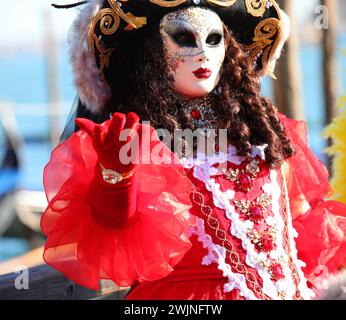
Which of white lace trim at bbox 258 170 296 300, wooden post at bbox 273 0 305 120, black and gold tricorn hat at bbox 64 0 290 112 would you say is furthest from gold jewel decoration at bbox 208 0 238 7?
wooden post at bbox 273 0 305 120

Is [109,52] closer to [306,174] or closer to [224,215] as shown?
[224,215]

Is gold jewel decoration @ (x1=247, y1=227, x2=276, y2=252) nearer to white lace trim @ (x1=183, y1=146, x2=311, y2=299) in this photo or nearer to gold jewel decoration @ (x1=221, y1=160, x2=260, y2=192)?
white lace trim @ (x1=183, y1=146, x2=311, y2=299)

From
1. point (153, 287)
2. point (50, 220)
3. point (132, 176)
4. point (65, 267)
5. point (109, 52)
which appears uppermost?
point (109, 52)

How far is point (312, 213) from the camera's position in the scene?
2627mm

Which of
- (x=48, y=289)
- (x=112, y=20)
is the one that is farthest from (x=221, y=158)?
(x=48, y=289)

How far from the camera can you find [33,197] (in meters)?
9.23

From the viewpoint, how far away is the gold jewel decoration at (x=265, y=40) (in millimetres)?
2512

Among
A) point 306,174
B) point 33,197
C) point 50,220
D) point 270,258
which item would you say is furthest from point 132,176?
point 33,197

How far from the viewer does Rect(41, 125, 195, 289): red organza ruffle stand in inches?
82.3

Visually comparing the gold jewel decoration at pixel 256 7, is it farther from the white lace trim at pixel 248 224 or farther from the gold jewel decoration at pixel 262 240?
the gold jewel decoration at pixel 262 240

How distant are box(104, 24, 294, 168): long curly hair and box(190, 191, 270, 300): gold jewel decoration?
0.69ft

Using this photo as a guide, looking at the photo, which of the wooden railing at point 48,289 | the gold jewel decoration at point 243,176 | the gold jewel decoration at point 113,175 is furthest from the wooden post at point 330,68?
the gold jewel decoration at point 113,175

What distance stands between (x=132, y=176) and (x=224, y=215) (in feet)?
1.51

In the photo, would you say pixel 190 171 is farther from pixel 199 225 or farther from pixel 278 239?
pixel 278 239
